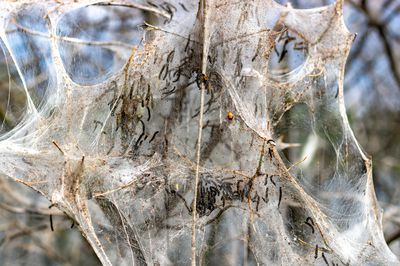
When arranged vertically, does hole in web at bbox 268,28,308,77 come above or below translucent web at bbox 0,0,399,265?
above

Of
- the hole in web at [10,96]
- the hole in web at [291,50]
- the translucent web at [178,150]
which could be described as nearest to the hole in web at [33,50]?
the translucent web at [178,150]

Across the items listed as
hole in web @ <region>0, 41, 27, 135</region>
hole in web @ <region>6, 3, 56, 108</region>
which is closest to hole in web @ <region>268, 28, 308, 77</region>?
hole in web @ <region>6, 3, 56, 108</region>

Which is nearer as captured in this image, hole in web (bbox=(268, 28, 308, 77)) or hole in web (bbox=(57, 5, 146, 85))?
hole in web (bbox=(57, 5, 146, 85))

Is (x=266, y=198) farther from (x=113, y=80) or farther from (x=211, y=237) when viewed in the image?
(x=113, y=80)

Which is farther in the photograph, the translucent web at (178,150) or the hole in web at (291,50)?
the hole in web at (291,50)

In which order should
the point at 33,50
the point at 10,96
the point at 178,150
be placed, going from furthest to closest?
the point at 10,96
the point at 33,50
the point at 178,150

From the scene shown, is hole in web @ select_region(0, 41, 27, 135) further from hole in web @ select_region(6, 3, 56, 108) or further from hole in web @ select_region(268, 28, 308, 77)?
hole in web @ select_region(268, 28, 308, 77)

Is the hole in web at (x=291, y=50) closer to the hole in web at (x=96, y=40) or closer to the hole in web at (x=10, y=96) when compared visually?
the hole in web at (x=96, y=40)

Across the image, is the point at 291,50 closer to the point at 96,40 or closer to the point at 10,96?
the point at 96,40

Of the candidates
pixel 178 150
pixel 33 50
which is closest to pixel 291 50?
pixel 178 150

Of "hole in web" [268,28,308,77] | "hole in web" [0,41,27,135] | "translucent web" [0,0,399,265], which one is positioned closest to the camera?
"translucent web" [0,0,399,265]
